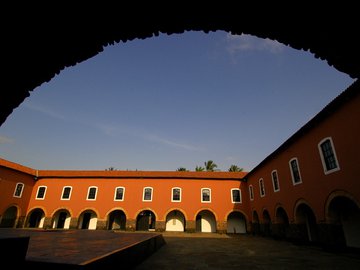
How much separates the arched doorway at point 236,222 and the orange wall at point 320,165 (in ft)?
25.2

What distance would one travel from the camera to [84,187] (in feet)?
79.2

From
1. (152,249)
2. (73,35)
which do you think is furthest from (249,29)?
(152,249)

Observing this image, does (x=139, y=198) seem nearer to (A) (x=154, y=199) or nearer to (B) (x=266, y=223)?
(A) (x=154, y=199)

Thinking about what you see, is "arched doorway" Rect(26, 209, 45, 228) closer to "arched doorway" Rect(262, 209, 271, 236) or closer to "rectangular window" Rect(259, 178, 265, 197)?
"arched doorway" Rect(262, 209, 271, 236)

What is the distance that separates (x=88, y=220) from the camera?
2453 centimetres

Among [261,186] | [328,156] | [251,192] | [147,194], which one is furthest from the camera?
[147,194]

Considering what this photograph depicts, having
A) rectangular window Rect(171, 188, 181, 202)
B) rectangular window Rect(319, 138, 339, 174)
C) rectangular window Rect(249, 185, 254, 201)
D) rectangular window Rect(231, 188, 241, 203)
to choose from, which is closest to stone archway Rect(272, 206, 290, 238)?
rectangular window Rect(249, 185, 254, 201)

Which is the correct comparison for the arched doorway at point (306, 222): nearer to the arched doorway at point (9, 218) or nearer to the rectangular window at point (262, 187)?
the rectangular window at point (262, 187)

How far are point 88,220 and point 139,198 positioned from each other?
22.2ft

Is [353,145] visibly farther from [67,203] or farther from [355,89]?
[67,203]

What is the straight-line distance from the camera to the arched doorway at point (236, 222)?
23.5 metres

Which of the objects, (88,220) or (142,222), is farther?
(88,220)

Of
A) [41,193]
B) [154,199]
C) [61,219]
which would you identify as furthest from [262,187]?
[41,193]

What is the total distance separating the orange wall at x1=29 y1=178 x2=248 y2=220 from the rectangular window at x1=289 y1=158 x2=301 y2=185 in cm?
1022
